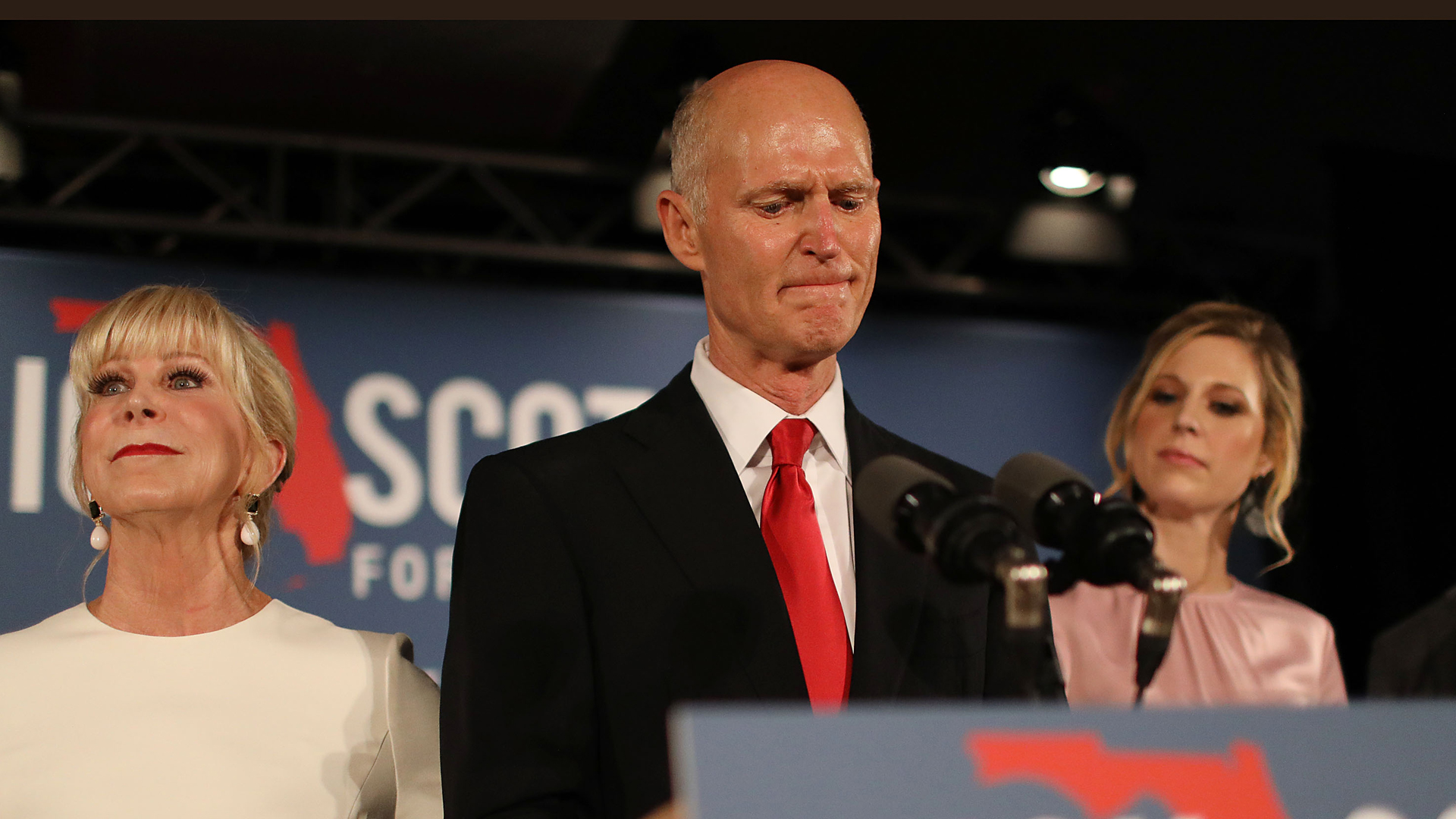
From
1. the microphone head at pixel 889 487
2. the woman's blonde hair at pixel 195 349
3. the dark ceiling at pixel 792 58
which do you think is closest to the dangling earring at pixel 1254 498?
the dark ceiling at pixel 792 58

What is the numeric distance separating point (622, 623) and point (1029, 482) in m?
0.54

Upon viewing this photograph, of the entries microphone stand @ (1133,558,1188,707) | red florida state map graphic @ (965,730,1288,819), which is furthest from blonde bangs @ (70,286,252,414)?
red florida state map graphic @ (965,730,1288,819)

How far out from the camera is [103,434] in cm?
223

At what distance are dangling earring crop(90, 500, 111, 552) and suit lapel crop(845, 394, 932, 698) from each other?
51.3 inches

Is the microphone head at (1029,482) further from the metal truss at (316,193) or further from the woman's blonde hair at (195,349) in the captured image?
the metal truss at (316,193)

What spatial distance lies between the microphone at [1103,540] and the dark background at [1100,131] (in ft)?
10.9

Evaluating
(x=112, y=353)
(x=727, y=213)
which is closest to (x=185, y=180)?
(x=112, y=353)

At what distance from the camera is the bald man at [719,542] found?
5.31 ft

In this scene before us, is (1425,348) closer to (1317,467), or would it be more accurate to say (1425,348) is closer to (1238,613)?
(1317,467)

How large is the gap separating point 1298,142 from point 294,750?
4417mm

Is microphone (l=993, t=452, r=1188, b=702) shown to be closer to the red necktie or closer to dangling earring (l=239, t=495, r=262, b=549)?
the red necktie

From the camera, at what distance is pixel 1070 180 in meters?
5.10

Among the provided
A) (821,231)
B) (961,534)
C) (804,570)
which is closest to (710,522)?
(804,570)

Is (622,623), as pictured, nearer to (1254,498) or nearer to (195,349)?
(195,349)
